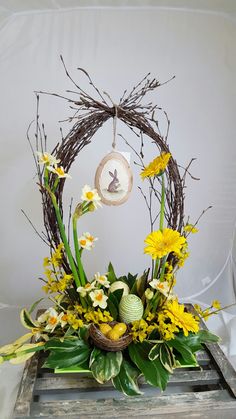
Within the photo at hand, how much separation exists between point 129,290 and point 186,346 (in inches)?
8.8

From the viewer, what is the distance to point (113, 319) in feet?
3.04

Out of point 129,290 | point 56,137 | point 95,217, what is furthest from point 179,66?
point 129,290

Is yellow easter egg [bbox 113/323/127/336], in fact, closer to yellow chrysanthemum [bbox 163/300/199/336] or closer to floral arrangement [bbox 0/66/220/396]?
floral arrangement [bbox 0/66/220/396]

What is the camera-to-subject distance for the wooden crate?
75cm

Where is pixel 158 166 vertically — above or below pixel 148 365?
above

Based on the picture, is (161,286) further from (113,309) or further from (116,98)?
(116,98)

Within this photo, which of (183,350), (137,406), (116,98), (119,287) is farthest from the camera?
(116,98)

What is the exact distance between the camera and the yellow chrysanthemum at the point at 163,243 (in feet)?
2.66

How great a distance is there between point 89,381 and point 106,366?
3.0 inches

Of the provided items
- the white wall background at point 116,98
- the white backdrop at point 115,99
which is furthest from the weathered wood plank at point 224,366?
the white backdrop at point 115,99

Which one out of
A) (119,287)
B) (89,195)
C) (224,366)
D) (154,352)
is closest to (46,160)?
(89,195)

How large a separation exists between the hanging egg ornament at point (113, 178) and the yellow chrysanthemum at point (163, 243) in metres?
0.18

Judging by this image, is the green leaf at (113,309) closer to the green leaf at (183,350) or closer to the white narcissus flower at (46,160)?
the green leaf at (183,350)

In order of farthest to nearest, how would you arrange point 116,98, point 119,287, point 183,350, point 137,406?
point 116,98
point 119,287
point 183,350
point 137,406
